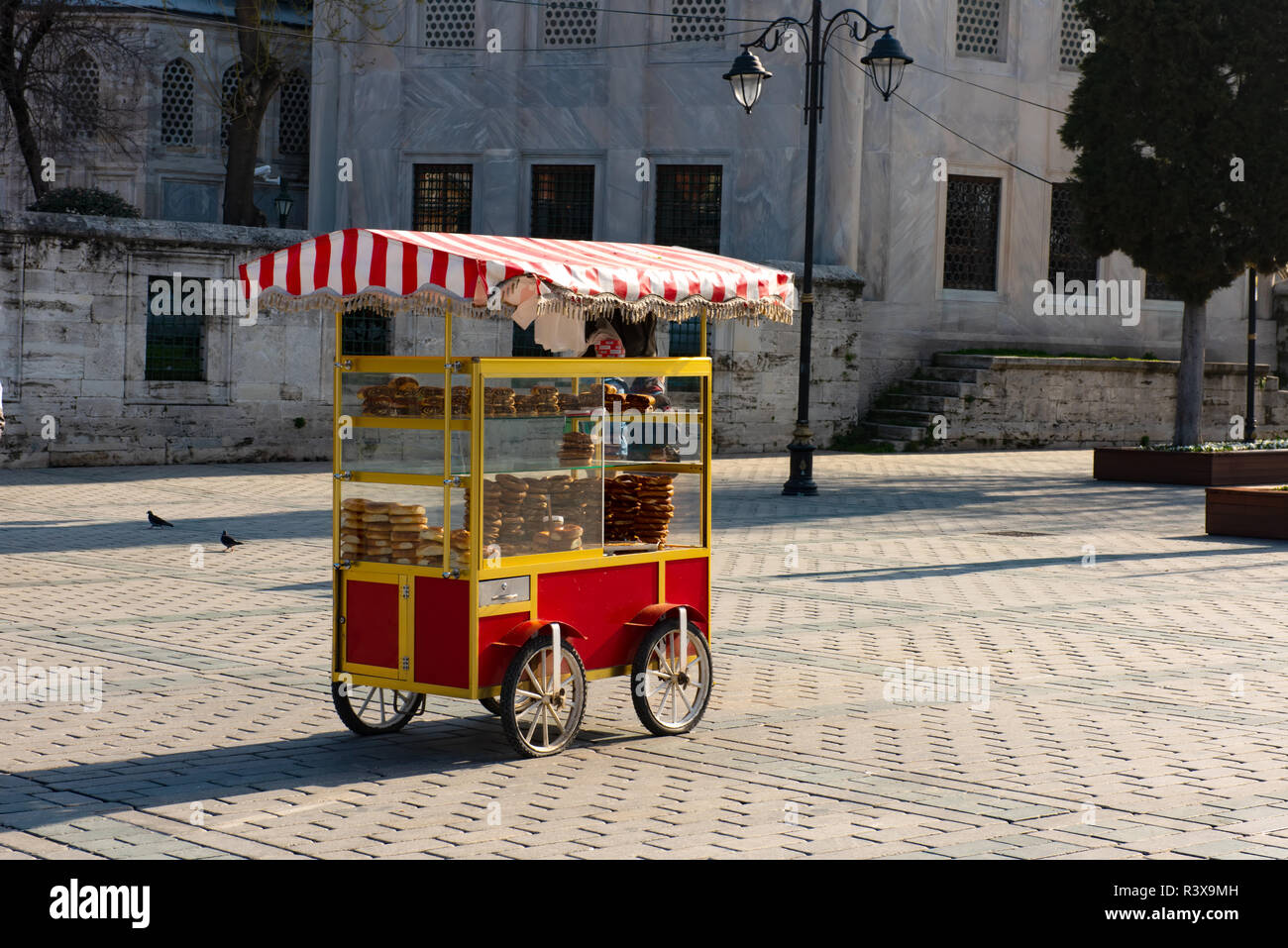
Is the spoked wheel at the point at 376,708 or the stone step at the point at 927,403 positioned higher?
the stone step at the point at 927,403

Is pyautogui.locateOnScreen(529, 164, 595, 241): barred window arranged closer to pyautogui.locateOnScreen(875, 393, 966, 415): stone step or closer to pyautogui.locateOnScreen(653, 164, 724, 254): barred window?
pyautogui.locateOnScreen(653, 164, 724, 254): barred window

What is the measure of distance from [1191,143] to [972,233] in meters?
8.62

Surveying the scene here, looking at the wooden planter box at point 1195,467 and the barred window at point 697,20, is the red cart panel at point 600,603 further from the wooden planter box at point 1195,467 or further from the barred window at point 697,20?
the barred window at point 697,20

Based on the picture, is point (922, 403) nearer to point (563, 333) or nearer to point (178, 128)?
point (178, 128)

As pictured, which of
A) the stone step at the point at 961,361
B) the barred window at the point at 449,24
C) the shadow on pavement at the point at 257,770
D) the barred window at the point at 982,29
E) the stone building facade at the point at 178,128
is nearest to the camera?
the shadow on pavement at the point at 257,770

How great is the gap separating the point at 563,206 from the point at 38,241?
12623 mm

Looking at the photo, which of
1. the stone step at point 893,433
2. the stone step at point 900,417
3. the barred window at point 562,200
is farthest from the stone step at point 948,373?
the barred window at point 562,200

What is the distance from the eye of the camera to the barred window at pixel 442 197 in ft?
→ 111

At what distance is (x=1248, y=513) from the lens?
18672 mm

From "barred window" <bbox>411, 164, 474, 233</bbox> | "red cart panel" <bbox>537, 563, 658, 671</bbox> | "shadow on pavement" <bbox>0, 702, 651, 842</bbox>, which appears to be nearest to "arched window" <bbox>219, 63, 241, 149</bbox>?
"barred window" <bbox>411, 164, 474, 233</bbox>

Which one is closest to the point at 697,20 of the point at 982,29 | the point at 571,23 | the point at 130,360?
the point at 571,23

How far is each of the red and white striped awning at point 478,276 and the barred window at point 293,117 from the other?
39.9 m

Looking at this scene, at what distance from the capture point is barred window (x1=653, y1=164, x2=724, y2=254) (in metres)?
33.0

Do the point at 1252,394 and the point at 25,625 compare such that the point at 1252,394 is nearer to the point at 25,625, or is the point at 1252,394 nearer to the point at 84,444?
the point at 84,444
